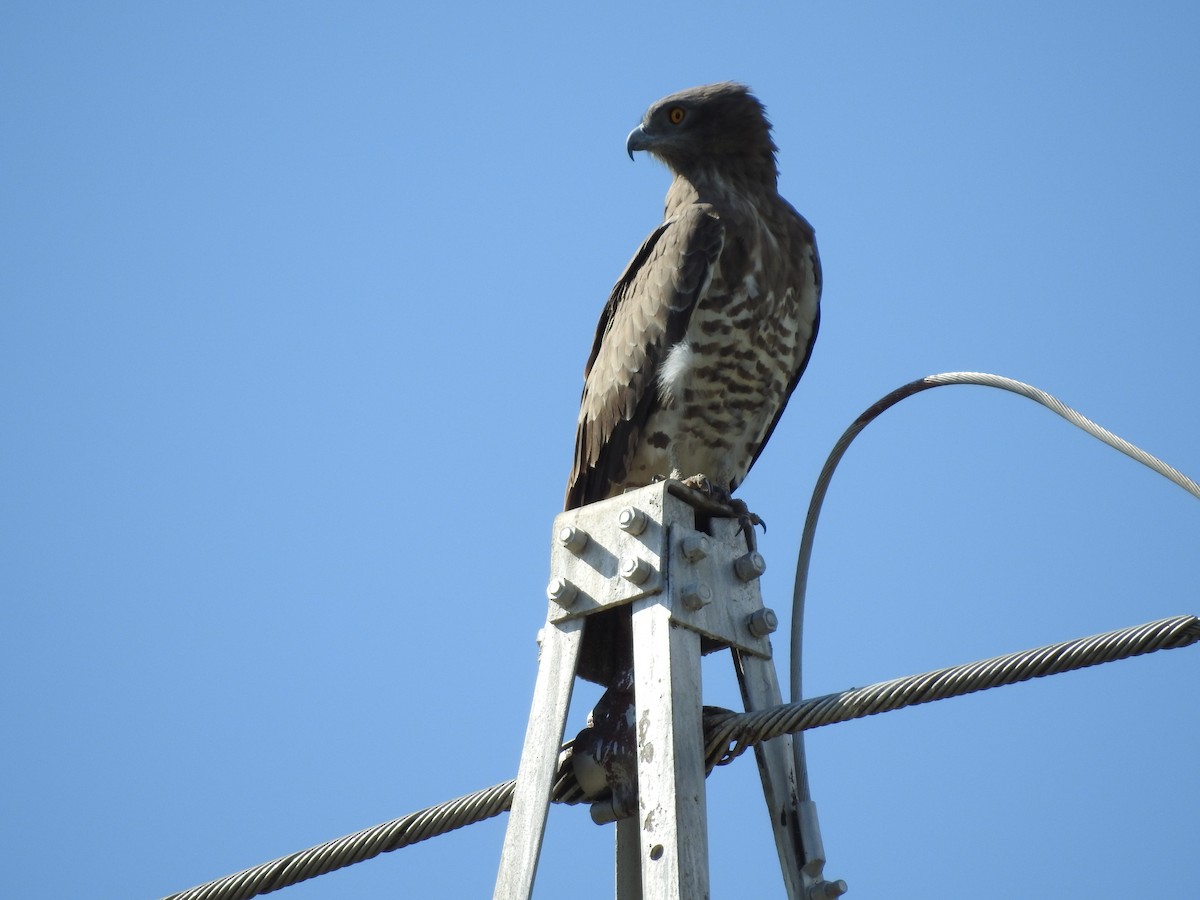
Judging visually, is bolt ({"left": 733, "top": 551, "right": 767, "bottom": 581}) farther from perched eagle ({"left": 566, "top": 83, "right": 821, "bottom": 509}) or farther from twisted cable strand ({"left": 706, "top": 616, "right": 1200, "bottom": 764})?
perched eagle ({"left": 566, "top": 83, "right": 821, "bottom": 509})

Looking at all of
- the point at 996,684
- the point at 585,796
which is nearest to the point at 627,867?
the point at 585,796

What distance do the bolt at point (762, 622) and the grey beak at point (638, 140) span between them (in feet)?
12.7

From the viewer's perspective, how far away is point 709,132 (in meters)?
7.29

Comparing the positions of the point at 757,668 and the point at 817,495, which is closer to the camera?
the point at 757,668

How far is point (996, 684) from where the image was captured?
3.32 m

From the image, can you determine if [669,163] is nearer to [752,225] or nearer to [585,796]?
[752,225]

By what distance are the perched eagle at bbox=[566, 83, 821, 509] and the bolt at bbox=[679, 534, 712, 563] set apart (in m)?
2.29

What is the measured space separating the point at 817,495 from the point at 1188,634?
183 cm

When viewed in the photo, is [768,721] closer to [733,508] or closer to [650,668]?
[650,668]

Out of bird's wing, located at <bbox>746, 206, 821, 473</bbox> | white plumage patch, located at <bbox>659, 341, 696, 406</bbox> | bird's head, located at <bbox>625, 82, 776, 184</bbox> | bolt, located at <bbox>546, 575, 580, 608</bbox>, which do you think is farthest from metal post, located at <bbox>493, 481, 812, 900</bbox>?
bird's head, located at <bbox>625, 82, 776, 184</bbox>

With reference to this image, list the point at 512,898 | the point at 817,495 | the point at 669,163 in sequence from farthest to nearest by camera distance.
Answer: the point at 669,163, the point at 817,495, the point at 512,898

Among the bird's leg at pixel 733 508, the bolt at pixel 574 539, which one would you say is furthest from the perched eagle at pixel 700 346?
the bolt at pixel 574 539

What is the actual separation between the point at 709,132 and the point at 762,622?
3.84 m

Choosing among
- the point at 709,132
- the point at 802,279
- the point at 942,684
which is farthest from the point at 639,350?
the point at 942,684
